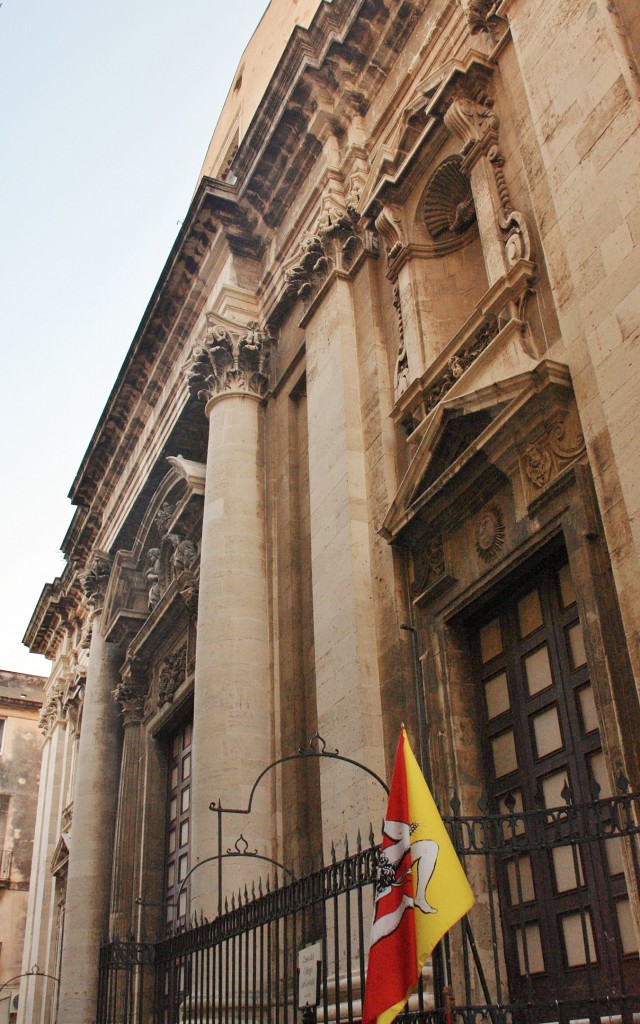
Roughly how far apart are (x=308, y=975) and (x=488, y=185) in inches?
261

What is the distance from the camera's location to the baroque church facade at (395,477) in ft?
23.0

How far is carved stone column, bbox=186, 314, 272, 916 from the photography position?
1082 cm

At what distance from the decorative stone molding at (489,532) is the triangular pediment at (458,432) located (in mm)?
392

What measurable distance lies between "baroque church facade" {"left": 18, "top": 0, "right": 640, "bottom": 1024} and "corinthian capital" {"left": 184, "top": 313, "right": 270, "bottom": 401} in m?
0.04

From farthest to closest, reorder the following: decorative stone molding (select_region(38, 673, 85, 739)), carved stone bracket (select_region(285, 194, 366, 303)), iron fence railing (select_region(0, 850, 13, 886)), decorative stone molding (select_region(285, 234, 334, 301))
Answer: iron fence railing (select_region(0, 850, 13, 886)) → decorative stone molding (select_region(38, 673, 85, 739)) → decorative stone molding (select_region(285, 234, 334, 301)) → carved stone bracket (select_region(285, 194, 366, 303))

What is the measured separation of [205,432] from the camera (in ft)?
54.4

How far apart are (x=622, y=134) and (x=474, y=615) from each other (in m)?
3.90

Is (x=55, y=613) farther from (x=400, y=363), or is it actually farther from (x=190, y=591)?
(x=400, y=363)

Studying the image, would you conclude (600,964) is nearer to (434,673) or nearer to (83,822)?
(434,673)

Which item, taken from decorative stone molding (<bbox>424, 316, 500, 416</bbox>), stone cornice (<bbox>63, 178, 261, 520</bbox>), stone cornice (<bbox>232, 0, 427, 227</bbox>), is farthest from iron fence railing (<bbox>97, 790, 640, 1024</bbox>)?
stone cornice (<bbox>63, 178, 261, 520</bbox>)

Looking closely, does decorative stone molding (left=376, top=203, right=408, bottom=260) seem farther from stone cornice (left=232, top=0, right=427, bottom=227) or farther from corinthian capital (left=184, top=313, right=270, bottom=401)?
corinthian capital (left=184, top=313, right=270, bottom=401)

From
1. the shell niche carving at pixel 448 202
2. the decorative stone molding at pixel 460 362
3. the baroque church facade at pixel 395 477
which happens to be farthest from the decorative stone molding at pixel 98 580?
the decorative stone molding at pixel 460 362

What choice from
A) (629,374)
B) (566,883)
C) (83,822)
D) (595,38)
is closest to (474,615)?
(566,883)

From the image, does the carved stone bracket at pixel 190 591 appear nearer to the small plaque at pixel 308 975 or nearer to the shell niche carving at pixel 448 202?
the shell niche carving at pixel 448 202
